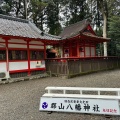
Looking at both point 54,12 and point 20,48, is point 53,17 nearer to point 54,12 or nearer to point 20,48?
point 54,12

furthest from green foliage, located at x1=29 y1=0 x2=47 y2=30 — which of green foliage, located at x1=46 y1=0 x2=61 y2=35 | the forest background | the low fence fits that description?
the low fence

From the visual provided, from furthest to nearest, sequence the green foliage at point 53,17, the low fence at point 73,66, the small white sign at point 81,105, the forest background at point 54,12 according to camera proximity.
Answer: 1. the green foliage at point 53,17
2. the forest background at point 54,12
3. the low fence at point 73,66
4. the small white sign at point 81,105

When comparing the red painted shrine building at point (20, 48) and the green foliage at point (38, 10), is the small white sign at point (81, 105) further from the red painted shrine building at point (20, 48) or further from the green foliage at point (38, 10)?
the green foliage at point (38, 10)

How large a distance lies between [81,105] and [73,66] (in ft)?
24.1

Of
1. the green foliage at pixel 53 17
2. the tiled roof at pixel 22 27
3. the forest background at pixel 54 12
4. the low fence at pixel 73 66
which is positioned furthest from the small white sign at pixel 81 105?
the green foliage at pixel 53 17

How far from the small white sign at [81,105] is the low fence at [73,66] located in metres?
6.47

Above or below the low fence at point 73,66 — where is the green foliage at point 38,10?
above

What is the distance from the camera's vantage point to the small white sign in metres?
3.75

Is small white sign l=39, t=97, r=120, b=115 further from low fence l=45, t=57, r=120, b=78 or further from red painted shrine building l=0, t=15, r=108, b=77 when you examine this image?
low fence l=45, t=57, r=120, b=78

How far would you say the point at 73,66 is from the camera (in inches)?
444

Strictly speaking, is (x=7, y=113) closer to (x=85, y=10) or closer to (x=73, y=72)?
(x=73, y=72)

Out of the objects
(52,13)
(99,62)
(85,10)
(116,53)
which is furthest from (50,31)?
(99,62)

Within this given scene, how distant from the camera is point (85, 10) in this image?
3112cm

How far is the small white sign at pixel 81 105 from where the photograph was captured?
3748 mm
